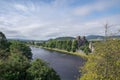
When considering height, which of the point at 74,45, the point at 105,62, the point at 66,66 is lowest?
the point at 66,66

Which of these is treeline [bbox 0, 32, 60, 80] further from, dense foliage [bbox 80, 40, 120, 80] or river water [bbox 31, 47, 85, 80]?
dense foliage [bbox 80, 40, 120, 80]

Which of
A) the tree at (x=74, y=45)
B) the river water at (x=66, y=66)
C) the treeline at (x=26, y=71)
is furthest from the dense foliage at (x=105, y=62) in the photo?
the tree at (x=74, y=45)

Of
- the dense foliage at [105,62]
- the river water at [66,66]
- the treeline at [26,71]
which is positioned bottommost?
the river water at [66,66]

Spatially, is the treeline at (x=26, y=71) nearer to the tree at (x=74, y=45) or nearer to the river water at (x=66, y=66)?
the river water at (x=66, y=66)

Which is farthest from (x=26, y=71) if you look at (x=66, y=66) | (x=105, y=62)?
(x=66, y=66)

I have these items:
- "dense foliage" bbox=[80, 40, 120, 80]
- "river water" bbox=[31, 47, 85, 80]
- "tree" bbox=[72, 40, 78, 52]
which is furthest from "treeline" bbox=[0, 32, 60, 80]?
"tree" bbox=[72, 40, 78, 52]

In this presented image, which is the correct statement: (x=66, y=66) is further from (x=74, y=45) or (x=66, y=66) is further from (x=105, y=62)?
(x=74, y=45)

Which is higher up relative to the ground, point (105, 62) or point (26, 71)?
point (105, 62)

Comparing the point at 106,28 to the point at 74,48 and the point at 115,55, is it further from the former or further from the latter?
the point at 74,48

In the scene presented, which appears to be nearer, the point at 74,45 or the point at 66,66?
the point at 66,66
